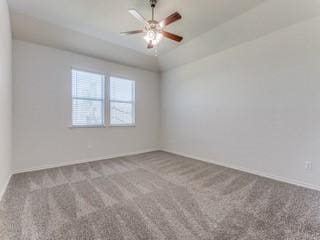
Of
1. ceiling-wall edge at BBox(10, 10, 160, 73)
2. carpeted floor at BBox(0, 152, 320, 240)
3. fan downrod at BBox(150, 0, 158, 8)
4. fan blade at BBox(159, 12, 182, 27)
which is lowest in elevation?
carpeted floor at BBox(0, 152, 320, 240)

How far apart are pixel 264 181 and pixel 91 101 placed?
450 cm

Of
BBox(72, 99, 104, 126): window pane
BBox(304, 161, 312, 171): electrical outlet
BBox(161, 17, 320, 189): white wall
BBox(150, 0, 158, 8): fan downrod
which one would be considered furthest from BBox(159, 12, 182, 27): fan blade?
BBox(304, 161, 312, 171): electrical outlet

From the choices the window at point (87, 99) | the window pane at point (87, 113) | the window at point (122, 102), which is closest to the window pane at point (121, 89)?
the window at point (122, 102)

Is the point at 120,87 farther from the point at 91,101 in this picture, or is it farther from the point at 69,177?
the point at 69,177

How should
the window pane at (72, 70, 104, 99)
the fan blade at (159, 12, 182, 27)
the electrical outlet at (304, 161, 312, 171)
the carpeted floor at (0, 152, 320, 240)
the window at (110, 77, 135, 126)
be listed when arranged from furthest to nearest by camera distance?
the window at (110, 77, 135, 126) → the window pane at (72, 70, 104, 99) → the electrical outlet at (304, 161, 312, 171) → the fan blade at (159, 12, 182, 27) → the carpeted floor at (0, 152, 320, 240)

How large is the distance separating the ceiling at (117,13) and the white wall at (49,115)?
72 centimetres

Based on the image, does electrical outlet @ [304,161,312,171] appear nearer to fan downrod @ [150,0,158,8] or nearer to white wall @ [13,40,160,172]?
fan downrod @ [150,0,158,8]

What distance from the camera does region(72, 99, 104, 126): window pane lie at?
4.20 meters

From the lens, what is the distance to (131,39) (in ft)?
13.0

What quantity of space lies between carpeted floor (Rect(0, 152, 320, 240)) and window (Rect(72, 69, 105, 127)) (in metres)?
1.46

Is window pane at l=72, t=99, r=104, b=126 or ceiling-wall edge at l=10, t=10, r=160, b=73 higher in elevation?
ceiling-wall edge at l=10, t=10, r=160, b=73

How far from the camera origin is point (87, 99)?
438cm

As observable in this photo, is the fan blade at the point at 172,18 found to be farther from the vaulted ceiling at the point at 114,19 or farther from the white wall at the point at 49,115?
the white wall at the point at 49,115

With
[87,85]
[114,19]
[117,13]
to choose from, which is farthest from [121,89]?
[117,13]
